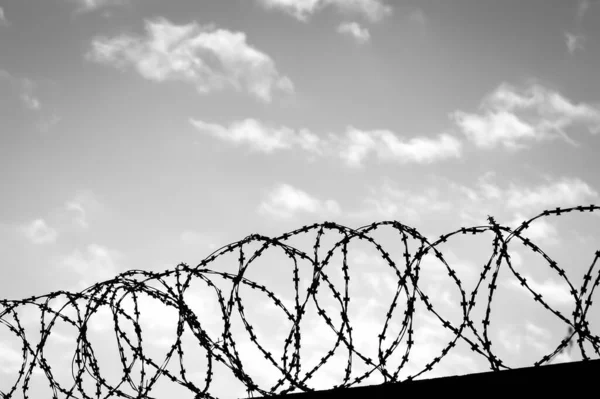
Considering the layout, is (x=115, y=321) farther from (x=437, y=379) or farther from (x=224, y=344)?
(x=437, y=379)

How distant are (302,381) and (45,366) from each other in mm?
2745

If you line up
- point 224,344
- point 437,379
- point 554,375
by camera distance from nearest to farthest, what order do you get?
1. point 554,375
2. point 437,379
3. point 224,344

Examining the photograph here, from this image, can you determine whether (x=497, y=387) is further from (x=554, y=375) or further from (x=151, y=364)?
(x=151, y=364)

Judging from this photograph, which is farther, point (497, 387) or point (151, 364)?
point (151, 364)

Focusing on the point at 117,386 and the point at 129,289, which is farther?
the point at 129,289

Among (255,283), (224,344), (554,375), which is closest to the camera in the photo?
(554,375)

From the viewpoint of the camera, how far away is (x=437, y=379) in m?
4.06

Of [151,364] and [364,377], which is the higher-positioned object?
[151,364]

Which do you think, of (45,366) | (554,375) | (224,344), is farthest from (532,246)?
(45,366)

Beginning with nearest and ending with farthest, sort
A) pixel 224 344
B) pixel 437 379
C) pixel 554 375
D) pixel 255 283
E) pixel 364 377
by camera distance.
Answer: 1. pixel 554 375
2. pixel 437 379
3. pixel 364 377
4. pixel 224 344
5. pixel 255 283

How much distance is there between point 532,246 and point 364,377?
188 cm

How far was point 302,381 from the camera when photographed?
5148 millimetres

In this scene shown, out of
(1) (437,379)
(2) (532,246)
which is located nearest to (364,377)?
(1) (437,379)

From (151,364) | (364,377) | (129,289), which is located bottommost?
(364,377)
